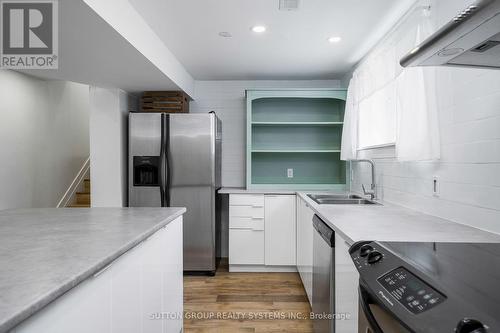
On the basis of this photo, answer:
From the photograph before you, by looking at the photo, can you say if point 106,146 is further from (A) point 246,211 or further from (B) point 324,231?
(B) point 324,231

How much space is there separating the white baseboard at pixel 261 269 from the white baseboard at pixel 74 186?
10.3 feet

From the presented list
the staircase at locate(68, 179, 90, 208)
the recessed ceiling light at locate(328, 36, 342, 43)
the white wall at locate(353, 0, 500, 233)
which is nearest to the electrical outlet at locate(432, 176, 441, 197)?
the white wall at locate(353, 0, 500, 233)

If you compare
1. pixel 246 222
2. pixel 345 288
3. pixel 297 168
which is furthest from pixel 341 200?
pixel 345 288

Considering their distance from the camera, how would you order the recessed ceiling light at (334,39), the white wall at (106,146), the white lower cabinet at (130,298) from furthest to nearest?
the white wall at (106,146) < the recessed ceiling light at (334,39) < the white lower cabinet at (130,298)

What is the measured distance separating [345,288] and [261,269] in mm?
2249

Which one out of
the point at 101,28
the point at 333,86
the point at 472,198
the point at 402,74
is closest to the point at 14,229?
the point at 101,28

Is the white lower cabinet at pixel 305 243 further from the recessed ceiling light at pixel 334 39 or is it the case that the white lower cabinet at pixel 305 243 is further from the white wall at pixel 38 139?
the white wall at pixel 38 139

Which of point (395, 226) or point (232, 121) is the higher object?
point (232, 121)

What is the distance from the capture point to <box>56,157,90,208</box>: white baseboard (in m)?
5.09

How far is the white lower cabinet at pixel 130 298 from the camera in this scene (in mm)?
852

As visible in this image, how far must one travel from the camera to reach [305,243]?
2.94 meters

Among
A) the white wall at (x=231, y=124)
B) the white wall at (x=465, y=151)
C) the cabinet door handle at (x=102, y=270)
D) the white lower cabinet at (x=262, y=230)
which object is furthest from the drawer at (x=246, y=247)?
the cabinet door handle at (x=102, y=270)

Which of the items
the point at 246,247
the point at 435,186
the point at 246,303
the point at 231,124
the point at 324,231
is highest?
the point at 231,124

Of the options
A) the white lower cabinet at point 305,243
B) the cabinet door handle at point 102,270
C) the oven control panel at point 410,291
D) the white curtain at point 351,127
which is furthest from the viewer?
the white curtain at point 351,127
